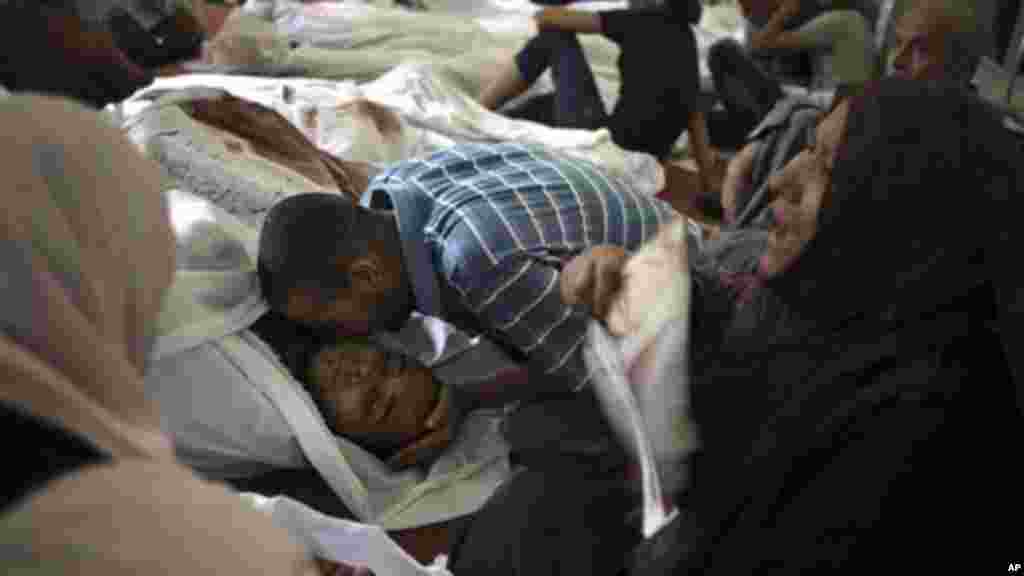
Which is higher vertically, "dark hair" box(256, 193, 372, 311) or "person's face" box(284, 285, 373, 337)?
"dark hair" box(256, 193, 372, 311)

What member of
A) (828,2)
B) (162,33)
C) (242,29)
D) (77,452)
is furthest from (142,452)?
(242,29)

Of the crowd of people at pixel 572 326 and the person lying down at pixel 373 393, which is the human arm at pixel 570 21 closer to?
the crowd of people at pixel 572 326

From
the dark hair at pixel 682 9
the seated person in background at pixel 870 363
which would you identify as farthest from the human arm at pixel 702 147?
the seated person in background at pixel 870 363

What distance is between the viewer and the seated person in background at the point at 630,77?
6.98 feet

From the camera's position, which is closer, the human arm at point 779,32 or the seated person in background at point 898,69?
the seated person in background at point 898,69

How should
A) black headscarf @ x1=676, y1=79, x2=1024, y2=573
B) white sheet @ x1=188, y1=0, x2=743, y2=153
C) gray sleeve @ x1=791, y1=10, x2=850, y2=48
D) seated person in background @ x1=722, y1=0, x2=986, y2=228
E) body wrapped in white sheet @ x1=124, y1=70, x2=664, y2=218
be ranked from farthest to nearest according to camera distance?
white sheet @ x1=188, y1=0, x2=743, y2=153 → gray sleeve @ x1=791, y1=10, x2=850, y2=48 → body wrapped in white sheet @ x1=124, y1=70, x2=664, y2=218 → seated person in background @ x1=722, y1=0, x2=986, y2=228 → black headscarf @ x1=676, y1=79, x2=1024, y2=573

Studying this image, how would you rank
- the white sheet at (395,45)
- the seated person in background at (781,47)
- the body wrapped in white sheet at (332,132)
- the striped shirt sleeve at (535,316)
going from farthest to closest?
the white sheet at (395,45) → the seated person in background at (781,47) → the body wrapped in white sheet at (332,132) → the striped shirt sleeve at (535,316)

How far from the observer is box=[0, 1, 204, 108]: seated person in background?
115 centimetres

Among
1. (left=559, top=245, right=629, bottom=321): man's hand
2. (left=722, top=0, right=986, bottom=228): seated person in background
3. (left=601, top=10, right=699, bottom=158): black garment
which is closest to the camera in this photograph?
(left=559, top=245, right=629, bottom=321): man's hand

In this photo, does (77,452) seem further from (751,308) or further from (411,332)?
(411,332)

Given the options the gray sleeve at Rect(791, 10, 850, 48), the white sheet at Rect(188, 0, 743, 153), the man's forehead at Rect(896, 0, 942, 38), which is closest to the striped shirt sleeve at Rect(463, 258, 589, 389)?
the man's forehead at Rect(896, 0, 942, 38)

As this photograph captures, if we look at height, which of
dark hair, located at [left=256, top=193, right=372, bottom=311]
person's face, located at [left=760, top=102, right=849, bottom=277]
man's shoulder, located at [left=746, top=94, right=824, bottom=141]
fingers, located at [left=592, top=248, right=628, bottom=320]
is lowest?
dark hair, located at [left=256, top=193, right=372, bottom=311]

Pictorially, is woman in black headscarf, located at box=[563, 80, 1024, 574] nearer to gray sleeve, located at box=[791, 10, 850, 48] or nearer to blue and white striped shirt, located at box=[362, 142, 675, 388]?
blue and white striped shirt, located at box=[362, 142, 675, 388]

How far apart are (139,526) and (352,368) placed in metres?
0.81
